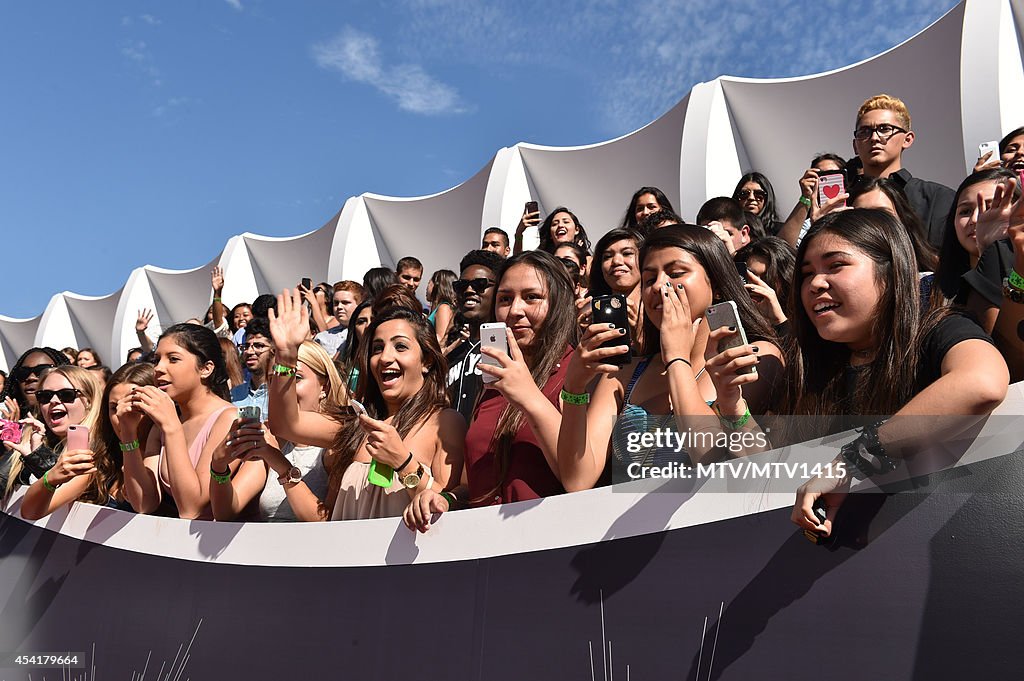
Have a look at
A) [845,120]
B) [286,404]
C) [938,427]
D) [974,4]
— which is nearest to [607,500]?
[938,427]

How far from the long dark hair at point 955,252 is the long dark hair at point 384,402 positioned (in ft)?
5.73

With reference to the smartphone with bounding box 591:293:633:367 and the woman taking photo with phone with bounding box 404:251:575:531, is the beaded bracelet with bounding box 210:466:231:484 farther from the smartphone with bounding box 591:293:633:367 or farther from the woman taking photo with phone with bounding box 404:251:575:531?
the smartphone with bounding box 591:293:633:367

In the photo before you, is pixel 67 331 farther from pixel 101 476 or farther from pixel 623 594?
pixel 623 594

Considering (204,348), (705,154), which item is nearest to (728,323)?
(204,348)

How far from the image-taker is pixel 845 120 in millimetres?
8156

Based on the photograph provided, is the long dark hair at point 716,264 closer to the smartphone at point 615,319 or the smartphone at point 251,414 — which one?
the smartphone at point 615,319

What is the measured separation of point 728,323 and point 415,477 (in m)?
1.12

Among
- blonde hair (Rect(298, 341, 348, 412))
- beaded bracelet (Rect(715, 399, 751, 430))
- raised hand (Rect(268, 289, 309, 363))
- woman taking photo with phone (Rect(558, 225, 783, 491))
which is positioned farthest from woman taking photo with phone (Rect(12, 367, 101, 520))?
beaded bracelet (Rect(715, 399, 751, 430))

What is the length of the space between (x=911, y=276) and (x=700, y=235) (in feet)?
2.53

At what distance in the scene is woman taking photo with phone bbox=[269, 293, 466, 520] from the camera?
9.09ft

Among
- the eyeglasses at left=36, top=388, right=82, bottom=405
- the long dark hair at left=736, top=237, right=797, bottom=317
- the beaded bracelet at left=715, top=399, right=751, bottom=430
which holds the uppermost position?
the long dark hair at left=736, top=237, right=797, bottom=317

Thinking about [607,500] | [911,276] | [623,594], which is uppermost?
[911,276]

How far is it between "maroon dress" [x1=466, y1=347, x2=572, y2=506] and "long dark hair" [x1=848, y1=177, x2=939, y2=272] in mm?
1471

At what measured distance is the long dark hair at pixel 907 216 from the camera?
3.27 meters
